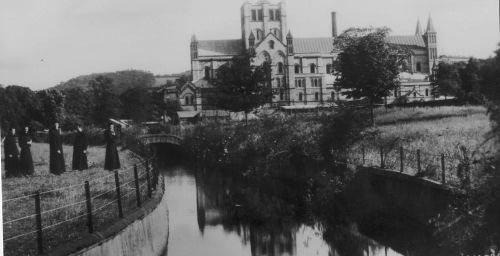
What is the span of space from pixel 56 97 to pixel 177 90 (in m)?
52.3

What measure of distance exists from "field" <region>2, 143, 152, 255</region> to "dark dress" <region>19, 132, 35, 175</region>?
26 centimetres

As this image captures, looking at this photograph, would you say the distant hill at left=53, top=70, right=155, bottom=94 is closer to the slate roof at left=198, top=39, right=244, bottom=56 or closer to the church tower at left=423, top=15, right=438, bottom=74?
the slate roof at left=198, top=39, right=244, bottom=56

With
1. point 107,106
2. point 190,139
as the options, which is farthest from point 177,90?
point 107,106

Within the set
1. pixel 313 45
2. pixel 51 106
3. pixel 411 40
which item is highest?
pixel 411 40

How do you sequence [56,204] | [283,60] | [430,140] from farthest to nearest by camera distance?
[283,60]
[430,140]
[56,204]

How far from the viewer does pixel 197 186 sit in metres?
23.1

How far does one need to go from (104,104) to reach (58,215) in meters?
7.99

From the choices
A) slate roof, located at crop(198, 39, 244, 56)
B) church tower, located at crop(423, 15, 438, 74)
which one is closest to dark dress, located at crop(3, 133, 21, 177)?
slate roof, located at crop(198, 39, 244, 56)

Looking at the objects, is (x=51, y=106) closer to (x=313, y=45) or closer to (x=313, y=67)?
(x=313, y=67)

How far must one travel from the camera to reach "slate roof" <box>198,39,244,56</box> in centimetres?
7500

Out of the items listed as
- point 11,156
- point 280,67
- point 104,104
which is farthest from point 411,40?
point 11,156

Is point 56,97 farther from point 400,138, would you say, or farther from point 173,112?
point 173,112

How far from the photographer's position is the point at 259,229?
14.7 metres

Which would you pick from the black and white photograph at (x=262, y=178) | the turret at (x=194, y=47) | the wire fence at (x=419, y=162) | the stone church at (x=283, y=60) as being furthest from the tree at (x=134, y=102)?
the turret at (x=194, y=47)
